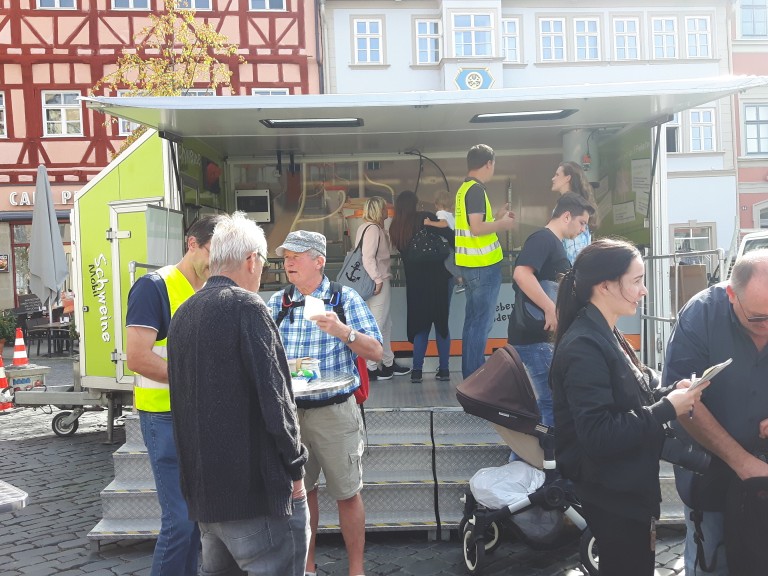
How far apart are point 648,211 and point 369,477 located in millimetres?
3366

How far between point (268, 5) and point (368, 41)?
11.4 feet

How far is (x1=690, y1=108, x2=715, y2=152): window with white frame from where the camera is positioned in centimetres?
2570

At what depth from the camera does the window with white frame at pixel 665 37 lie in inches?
1014

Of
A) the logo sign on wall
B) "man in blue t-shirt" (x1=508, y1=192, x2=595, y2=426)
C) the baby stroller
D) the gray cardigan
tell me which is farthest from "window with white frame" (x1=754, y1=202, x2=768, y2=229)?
the gray cardigan

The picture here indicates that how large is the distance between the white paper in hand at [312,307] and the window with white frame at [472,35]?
22519mm

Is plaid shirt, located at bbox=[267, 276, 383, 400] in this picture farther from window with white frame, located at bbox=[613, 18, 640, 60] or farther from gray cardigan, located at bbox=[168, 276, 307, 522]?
window with white frame, located at bbox=[613, 18, 640, 60]

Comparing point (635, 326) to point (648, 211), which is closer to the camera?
point (648, 211)

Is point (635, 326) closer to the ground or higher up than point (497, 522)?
→ higher up

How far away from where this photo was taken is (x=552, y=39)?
25578 millimetres

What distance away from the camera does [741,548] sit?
2.68 m

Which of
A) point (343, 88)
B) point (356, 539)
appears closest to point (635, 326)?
point (356, 539)

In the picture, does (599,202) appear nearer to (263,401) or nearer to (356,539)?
(356,539)

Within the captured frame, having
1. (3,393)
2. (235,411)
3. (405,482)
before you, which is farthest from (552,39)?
(235,411)

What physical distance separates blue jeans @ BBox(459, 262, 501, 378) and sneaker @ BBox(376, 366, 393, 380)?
1.43m
